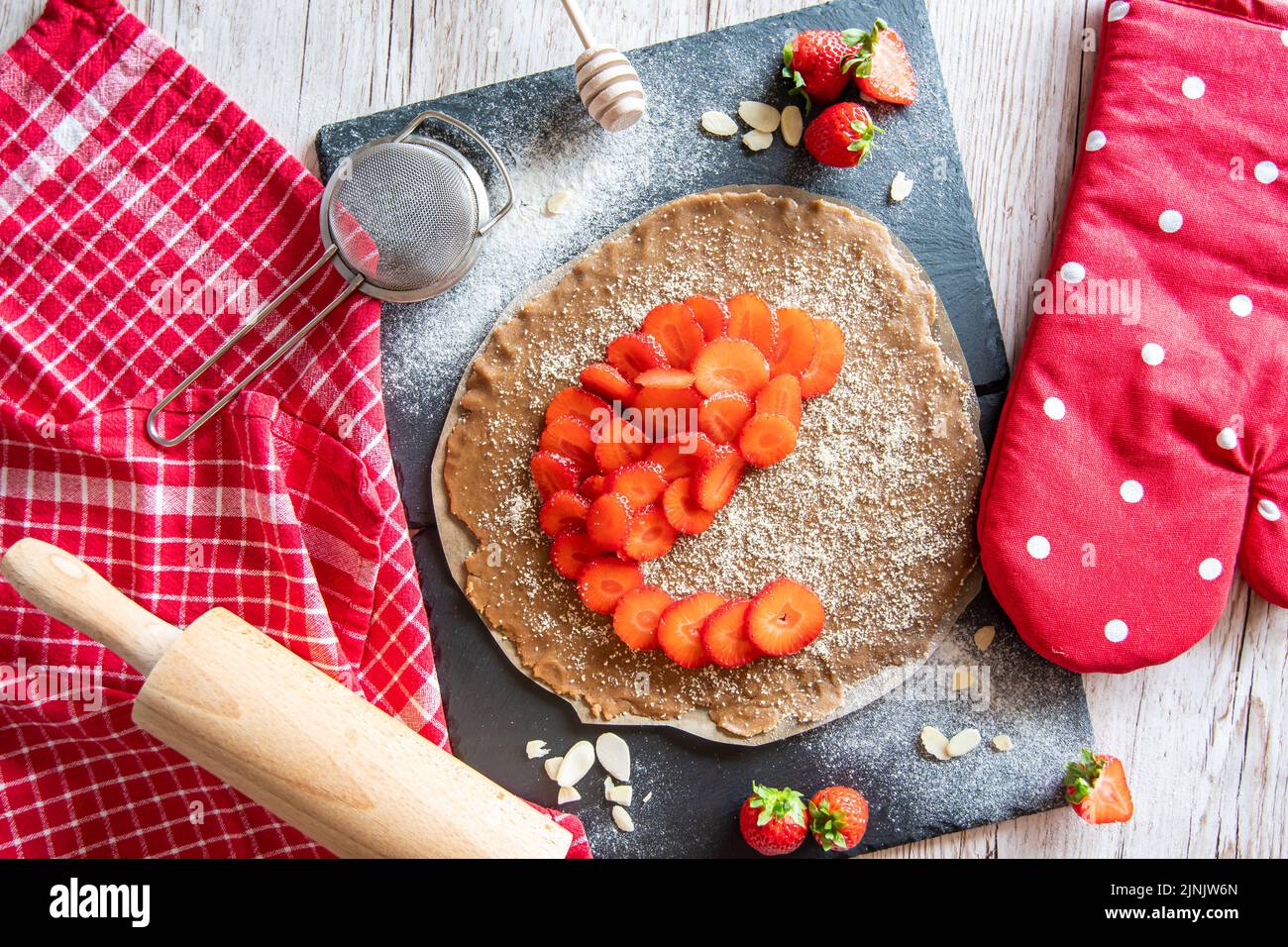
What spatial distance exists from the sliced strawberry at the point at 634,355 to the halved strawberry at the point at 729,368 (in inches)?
2.7

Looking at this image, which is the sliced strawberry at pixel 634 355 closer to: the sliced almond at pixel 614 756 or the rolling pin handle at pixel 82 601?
the sliced almond at pixel 614 756

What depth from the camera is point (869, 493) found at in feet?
4.67

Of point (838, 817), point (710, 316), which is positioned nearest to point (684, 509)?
point (710, 316)

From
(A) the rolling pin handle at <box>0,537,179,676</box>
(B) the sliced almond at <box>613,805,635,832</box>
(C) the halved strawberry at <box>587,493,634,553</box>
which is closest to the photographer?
(A) the rolling pin handle at <box>0,537,179,676</box>

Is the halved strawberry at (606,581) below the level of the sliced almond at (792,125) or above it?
below

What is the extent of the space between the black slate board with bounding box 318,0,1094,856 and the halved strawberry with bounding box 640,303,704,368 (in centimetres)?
17

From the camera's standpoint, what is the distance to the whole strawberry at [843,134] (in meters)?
1.37

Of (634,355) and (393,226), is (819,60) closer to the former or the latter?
(634,355)

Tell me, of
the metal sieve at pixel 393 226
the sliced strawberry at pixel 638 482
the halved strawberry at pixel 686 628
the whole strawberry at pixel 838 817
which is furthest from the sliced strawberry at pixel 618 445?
the whole strawberry at pixel 838 817

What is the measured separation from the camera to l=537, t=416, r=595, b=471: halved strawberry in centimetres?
138

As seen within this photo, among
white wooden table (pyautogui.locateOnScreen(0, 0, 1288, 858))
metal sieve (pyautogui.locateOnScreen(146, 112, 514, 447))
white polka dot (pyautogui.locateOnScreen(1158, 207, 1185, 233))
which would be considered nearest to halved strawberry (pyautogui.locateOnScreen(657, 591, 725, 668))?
Answer: white wooden table (pyautogui.locateOnScreen(0, 0, 1288, 858))

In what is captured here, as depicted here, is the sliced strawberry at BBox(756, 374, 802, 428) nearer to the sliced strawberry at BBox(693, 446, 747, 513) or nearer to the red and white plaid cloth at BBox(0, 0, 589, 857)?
the sliced strawberry at BBox(693, 446, 747, 513)

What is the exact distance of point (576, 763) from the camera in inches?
56.7

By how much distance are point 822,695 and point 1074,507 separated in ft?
1.51
